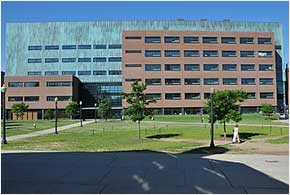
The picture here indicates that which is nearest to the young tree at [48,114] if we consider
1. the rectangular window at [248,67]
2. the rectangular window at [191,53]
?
the rectangular window at [191,53]

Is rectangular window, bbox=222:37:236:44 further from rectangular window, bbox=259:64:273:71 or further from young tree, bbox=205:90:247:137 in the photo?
young tree, bbox=205:90:247:137

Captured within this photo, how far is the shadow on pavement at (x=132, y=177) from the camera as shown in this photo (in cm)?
861

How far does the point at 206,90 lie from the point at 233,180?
90.4 metres

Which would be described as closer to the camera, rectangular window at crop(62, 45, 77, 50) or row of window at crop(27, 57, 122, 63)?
row of window at crop(27, 57, 122, 63)

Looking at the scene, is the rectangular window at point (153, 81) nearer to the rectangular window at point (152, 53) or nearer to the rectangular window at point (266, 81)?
the rectangular window at point (152, 53)

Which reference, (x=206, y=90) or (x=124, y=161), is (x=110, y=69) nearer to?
(x=206, y=90)

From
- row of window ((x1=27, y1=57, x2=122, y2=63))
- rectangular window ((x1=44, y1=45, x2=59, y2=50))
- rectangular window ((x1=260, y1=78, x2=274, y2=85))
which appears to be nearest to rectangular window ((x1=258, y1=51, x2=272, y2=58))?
rectangular window ((x1=260, y1=78, x2=274, y2=85))

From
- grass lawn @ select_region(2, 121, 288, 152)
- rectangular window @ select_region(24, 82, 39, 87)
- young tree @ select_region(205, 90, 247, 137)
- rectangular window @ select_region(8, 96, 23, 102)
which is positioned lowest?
grass lawn @ select_region(2, 121, 288, 152)

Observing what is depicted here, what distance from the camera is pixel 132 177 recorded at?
10172 mm

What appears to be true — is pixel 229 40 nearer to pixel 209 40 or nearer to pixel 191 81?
pixel 209 40

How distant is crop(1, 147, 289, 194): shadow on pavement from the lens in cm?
861

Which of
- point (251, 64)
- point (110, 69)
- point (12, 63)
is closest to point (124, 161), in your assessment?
point (251, 64)

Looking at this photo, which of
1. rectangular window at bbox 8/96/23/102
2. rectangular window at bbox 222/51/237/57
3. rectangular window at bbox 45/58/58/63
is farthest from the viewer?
rectangular window at bbox 45/58/58/63

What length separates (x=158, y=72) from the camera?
324 feet
